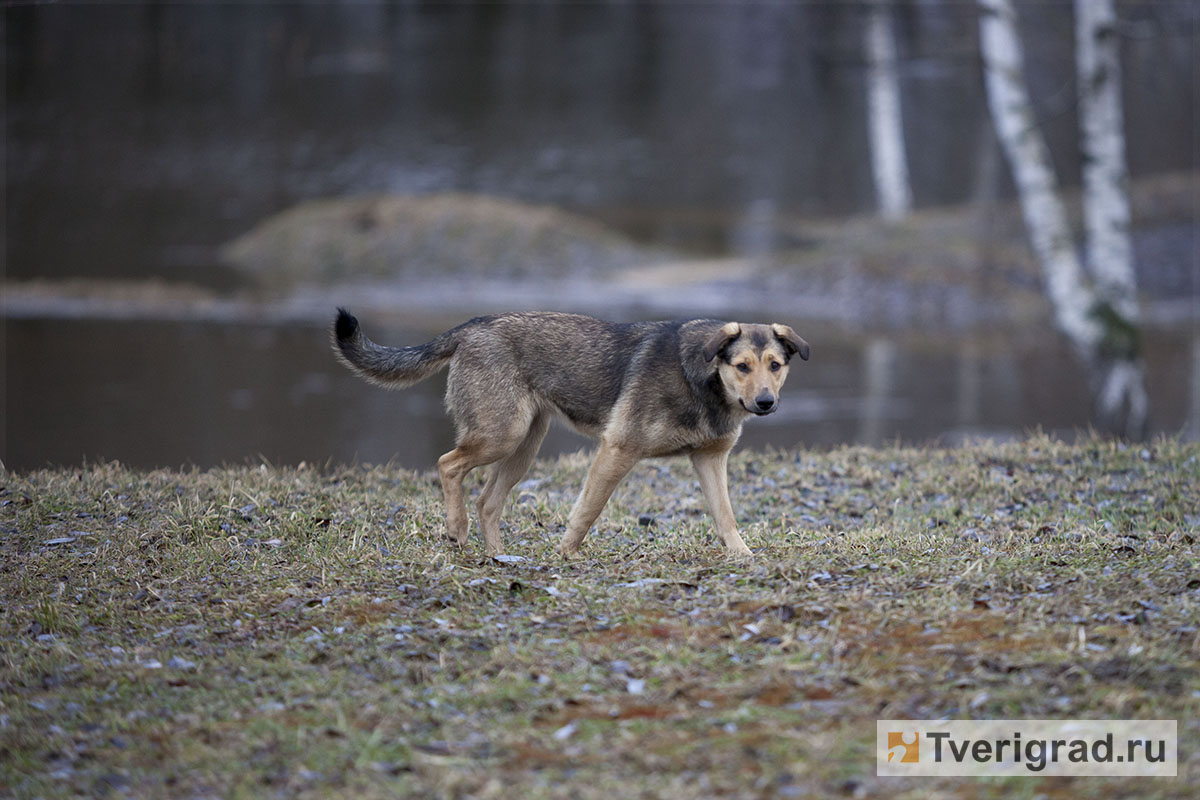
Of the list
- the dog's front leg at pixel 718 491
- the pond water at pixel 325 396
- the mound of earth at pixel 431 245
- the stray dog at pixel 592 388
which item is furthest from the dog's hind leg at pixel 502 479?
the mound of earth at pixel 431 245

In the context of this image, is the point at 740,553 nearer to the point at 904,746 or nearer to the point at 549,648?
the point at 549,648

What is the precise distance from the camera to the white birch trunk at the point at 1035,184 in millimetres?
13523

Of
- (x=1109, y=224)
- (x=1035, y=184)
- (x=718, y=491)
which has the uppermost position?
(x=1035, y=184)

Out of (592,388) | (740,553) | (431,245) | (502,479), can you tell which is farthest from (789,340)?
(431,245)

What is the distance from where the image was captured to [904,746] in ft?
14.4

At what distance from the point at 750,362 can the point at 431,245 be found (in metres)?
22.5

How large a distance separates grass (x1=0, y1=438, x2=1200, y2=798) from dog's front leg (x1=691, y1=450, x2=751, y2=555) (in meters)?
0.22

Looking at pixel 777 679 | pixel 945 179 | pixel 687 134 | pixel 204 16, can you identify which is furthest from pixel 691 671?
pixel 204 16

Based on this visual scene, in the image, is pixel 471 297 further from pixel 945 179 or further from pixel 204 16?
pixel 204 16

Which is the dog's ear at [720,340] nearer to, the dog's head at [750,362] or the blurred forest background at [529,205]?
the dog's head at [750,362]

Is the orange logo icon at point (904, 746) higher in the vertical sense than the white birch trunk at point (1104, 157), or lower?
lower

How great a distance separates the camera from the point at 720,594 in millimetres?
5922

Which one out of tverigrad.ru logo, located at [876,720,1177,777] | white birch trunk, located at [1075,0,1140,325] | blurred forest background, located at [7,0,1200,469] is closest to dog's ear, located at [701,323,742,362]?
tverigrad.ru logo, located at [876,720,1177,777]

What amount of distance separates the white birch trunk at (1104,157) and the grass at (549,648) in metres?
6.15
